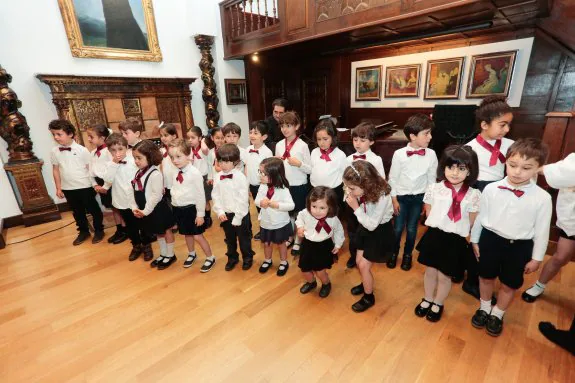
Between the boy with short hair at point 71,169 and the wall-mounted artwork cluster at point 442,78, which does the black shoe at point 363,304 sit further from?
the wall-mounted artwork cluster at point 442,78

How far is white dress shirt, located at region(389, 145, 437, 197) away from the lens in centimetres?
244

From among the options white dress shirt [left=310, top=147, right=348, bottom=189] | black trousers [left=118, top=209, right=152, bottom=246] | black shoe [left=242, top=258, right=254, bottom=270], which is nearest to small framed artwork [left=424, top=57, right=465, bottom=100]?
white dress shirt [left=310, top=147, right=348, bottom=189]

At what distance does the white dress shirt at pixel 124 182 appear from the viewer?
2.83m

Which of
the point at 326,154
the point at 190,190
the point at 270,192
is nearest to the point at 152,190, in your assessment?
the point at 190,190

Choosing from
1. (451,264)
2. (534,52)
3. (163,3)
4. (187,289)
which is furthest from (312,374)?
(163,3)

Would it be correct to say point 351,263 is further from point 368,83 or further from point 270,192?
point 368,83

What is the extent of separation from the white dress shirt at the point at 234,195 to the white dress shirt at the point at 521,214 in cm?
182

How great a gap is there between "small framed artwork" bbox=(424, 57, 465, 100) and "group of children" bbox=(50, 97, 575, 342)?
3.07 m

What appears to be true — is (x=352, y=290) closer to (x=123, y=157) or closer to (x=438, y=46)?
(x=123, y=157)

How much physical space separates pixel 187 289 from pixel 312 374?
4.59ft

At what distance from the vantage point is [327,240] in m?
2.14

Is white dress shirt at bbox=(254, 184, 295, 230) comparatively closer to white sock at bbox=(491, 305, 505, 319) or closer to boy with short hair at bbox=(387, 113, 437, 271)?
boy with short hair at bbox=(387, 113, 437, 271)

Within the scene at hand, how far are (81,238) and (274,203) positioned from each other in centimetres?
292

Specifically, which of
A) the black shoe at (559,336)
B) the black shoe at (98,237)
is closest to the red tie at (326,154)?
the black shoe at (559,336)
